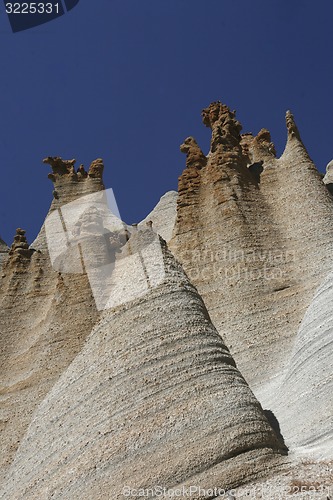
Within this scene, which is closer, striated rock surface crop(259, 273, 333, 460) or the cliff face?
the cliff face

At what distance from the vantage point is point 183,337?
1191cm

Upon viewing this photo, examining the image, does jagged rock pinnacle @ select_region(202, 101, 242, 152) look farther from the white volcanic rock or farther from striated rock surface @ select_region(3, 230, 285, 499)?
striated rock surface @ select_region(3, 230, 285, 499)

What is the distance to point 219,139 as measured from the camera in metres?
24.3

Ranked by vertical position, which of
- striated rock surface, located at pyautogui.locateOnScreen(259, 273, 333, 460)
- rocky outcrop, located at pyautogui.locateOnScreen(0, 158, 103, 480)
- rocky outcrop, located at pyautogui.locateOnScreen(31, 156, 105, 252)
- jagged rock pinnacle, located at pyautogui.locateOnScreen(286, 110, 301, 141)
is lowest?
striated rock surface, located at pyautogui.locateOnScreen(259, 273, 333, 460)

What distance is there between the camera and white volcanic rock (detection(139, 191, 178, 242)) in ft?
121

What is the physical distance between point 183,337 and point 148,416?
6.01ft

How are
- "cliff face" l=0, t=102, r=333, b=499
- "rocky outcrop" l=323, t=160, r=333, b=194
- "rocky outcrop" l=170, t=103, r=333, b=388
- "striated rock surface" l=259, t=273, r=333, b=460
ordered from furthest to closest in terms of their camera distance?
"rocky outcrop" l=323, t=160, r=333, b=194 < "rocky outcrop" l=170, t=103, r=333, b=388 < "striated rock surface" l=259, t=273, r=333, b=460 < "cliff face" l=0, t=102, r=333, b=499

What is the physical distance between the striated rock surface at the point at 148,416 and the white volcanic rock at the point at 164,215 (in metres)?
22.7

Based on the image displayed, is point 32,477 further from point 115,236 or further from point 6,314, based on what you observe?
point 6,314

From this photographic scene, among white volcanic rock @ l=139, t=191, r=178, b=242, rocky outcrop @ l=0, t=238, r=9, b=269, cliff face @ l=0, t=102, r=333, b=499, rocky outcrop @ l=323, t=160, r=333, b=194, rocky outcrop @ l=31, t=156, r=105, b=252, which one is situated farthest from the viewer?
white volcanic rock @ l=139, t=191, r=178, b=242

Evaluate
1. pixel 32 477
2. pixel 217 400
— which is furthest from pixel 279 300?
pixel 32 477

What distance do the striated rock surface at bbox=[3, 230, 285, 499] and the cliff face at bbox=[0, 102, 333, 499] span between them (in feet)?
0.08

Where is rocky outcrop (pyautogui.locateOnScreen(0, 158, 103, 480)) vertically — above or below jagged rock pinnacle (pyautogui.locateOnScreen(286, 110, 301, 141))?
below

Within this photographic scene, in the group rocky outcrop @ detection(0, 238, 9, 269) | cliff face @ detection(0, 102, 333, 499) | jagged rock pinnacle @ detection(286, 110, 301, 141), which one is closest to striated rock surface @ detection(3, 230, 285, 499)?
cliff face @ detection(0, 102, 333, 499)
